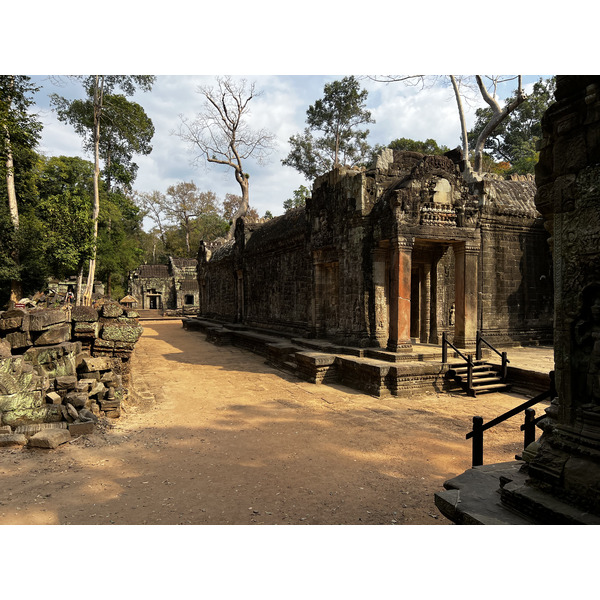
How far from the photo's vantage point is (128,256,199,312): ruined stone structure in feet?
132

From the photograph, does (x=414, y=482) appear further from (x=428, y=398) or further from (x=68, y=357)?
(x=68, y=357)

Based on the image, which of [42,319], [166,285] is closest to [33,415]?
[42,319]

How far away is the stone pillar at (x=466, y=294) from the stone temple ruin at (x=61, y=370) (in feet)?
25.5

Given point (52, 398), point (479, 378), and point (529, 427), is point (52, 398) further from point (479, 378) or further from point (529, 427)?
point (479, 378)

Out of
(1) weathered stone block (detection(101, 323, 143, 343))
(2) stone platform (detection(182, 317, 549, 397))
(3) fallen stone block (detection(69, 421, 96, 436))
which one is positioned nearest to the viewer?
(3) fallen stone block (detection(69, 421, 96, 436))

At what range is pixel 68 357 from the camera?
6906mm

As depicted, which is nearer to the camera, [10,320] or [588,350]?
[588,350]

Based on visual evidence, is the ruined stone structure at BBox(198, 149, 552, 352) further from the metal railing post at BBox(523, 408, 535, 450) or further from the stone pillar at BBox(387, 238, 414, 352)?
the metal railing post at BBox(523, 408, 535, 450)

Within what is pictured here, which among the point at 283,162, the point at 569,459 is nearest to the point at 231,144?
the point at 283,162

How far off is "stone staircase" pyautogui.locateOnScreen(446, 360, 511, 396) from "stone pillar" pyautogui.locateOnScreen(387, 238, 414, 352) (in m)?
1.16

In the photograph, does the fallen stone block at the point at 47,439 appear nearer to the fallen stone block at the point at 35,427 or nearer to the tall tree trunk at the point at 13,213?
the fallen stone block at the point at 35,427

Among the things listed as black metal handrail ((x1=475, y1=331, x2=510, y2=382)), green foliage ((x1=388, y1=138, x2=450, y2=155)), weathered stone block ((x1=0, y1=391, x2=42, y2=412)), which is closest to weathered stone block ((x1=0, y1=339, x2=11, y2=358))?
weathered stone block ((x1=0, y1=391, x2=42, y2=412))

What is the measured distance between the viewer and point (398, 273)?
9039 mm

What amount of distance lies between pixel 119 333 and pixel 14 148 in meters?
8.55
